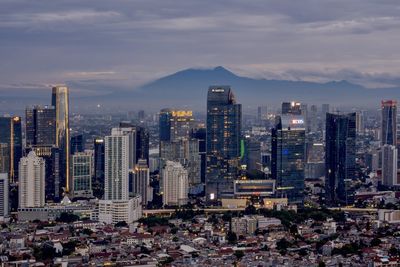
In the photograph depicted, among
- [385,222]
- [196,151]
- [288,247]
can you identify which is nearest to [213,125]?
[196,151]

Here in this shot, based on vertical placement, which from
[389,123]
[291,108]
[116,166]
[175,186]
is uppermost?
[291,108]

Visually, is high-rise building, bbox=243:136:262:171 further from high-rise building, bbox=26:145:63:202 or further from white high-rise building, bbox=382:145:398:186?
high-rise building, bbox=26:145:63:202

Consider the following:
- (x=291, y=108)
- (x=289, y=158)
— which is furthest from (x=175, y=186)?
(x=291, y=108)

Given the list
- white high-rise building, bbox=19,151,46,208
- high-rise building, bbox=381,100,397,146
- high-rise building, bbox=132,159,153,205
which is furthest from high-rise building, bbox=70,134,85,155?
high-rise building, bbox=381,100,397,146

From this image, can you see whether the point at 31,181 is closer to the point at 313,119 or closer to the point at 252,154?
the point at 252,154

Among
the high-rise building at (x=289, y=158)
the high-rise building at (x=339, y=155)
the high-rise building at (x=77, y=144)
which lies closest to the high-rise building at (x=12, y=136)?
the high-rise building at (x=77, y=144)

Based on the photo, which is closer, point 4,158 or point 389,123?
point 4,158
